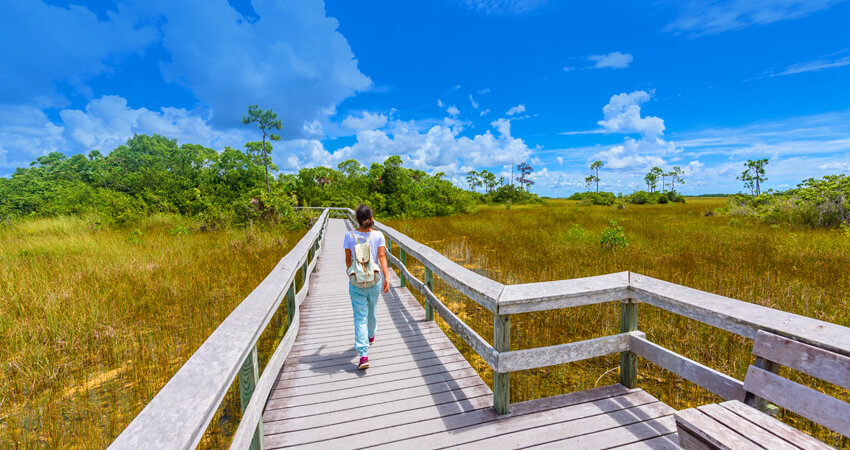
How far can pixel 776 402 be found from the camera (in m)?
1.62

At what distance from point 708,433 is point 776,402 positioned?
1.61ft

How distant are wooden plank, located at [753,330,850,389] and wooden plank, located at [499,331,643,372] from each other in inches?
33.5

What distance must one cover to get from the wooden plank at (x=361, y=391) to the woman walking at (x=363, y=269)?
34 cm

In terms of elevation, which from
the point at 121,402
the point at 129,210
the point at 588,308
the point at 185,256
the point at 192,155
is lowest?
the point at 121,402

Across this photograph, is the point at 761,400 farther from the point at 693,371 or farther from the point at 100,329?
the point at 100,329

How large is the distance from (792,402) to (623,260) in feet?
26.4

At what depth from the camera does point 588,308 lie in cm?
555

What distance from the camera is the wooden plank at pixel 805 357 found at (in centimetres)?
140

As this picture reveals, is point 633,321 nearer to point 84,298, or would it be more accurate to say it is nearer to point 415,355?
point 415,355

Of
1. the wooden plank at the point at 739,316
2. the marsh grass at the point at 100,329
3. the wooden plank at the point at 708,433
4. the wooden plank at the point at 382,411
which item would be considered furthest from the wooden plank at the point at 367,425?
the wooden plank at the point at 739,316

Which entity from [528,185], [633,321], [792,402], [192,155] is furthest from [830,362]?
[528,185]

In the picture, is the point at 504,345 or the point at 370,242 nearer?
the point at 504,345

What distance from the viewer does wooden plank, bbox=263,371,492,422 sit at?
2564 millimetres

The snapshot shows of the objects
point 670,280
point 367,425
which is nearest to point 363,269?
point 367,425
